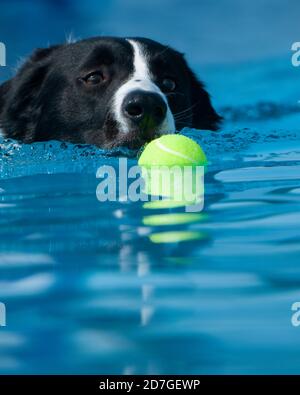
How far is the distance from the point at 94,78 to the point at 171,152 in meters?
1.02

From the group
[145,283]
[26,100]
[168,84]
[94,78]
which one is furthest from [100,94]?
[145,283]

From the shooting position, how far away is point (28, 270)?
229 centimetres

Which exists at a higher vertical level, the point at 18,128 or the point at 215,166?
the point at 18,128

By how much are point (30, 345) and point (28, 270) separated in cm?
55

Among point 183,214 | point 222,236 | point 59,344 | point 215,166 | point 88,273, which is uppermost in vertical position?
point 215,166

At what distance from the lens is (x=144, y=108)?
13.5 feet

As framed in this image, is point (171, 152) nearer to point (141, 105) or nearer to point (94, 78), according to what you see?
point (141, 105)

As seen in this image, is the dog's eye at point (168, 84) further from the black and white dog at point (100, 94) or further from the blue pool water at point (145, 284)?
the blue pool water at point (145, 284)

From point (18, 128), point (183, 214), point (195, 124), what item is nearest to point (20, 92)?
point (18, 128)

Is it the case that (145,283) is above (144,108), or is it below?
below

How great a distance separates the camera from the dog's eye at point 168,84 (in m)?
4.66

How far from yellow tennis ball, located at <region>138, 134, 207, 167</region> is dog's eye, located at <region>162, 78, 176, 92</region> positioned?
3.00ft

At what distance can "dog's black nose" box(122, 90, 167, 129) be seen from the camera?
160 inches
